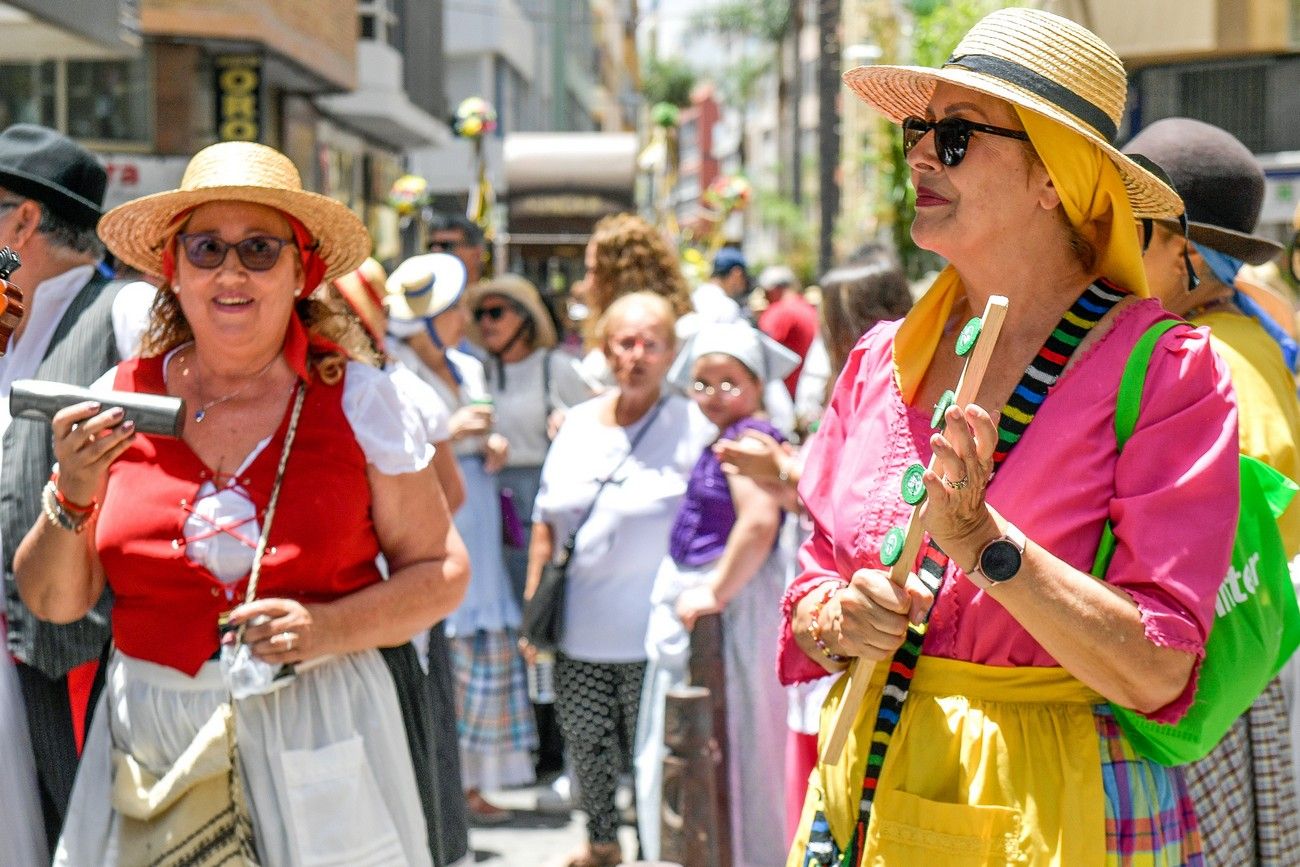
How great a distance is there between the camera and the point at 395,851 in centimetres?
321

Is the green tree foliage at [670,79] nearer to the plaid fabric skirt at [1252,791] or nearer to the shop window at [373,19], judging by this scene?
the shop window at [373,19]

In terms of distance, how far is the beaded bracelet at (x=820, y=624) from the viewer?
267cm

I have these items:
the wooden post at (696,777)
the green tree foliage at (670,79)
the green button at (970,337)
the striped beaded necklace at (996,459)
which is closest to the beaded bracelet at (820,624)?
the striped beaded necklace at (996,459)

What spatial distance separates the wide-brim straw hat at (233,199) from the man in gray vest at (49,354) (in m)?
0.35

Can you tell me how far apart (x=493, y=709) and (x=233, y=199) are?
4.53 meters

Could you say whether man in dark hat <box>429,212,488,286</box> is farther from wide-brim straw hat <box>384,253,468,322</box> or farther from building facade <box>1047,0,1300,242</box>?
building facade <box>1047,0,1300,242</box>

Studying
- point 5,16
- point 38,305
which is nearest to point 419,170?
point 5,16

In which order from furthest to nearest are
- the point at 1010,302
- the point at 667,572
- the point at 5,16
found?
1. the point at 5,16
2. the point at 667,572
3. the point at 1010,302

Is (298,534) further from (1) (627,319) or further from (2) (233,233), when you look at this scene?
(1) (627,319)

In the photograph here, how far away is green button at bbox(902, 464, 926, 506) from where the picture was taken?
2244 millimetres

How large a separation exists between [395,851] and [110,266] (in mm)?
3135

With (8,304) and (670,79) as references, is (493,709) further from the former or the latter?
(670,79)

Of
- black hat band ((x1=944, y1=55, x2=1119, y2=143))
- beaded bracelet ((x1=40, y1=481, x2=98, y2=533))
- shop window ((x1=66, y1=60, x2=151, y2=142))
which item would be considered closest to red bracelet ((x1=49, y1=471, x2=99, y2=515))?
beaded bracelet ((x1=40, y1=481, x2=98, y2=533))

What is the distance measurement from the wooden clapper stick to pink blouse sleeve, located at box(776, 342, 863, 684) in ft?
0.57
